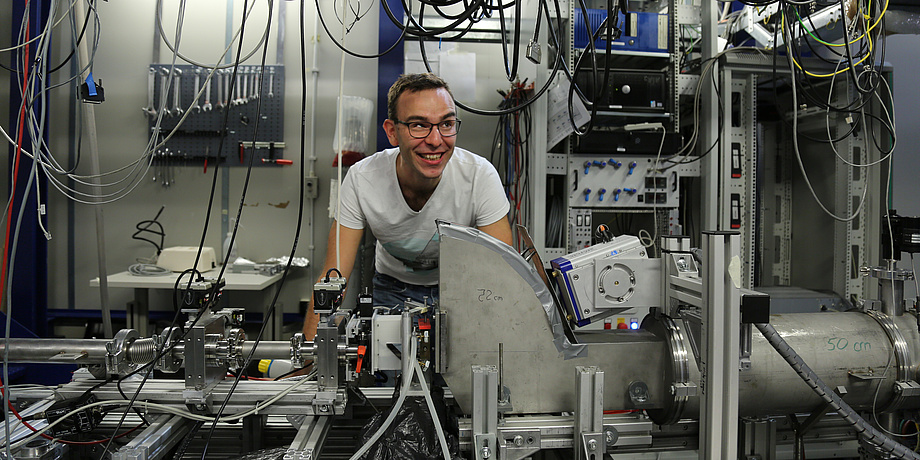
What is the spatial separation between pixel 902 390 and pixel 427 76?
1648 millimetres

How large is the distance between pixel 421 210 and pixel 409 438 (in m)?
1.12

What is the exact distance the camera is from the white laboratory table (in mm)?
2645

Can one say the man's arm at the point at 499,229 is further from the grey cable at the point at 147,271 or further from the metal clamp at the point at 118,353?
the grey cable at the point at 147,271

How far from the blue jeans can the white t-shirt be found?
0.14 feet

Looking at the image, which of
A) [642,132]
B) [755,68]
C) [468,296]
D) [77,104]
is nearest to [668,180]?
[642,132]

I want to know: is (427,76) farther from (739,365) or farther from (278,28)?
(278,28)

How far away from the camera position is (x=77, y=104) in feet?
10.7

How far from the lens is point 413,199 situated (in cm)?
202

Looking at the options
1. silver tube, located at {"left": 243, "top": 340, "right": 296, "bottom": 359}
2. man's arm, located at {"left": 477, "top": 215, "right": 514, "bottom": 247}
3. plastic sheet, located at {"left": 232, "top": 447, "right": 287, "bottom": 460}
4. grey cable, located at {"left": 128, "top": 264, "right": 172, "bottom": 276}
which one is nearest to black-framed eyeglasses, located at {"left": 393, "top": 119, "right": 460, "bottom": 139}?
man's arm, located at {"left": 477, "top": 215, "right": 514, "bottom": 247}

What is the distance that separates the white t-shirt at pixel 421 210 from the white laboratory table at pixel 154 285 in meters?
0.98

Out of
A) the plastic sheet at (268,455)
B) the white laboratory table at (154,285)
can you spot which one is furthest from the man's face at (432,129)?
the white laboratory table at (154,285)

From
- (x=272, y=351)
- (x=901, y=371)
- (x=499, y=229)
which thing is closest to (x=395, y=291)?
(x=499, y=229)

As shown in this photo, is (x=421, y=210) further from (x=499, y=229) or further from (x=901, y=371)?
(x=901, y=371)

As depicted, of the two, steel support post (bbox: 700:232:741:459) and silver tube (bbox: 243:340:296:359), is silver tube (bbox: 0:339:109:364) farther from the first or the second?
steel support post (bbox: 700:232:741:459)
